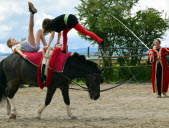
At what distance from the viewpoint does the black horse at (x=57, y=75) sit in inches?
307

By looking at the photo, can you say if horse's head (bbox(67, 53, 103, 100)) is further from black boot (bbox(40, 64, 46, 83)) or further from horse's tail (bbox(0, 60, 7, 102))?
horse's tail (bbox(0, 60, 7, 102))

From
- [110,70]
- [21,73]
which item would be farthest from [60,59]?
[110,70]

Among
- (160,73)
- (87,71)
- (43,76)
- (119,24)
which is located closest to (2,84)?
(43,76)

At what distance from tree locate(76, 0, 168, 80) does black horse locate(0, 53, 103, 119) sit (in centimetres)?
1269

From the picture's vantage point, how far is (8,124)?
7340 millimetres

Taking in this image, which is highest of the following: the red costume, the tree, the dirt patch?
the tree

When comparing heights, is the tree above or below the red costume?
above

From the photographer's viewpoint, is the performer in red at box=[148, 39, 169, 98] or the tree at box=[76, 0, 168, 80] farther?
the tree at box=[76, 0, 168, 80]

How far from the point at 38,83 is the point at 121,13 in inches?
575

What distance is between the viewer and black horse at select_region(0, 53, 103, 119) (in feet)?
25.6

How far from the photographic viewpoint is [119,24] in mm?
21141

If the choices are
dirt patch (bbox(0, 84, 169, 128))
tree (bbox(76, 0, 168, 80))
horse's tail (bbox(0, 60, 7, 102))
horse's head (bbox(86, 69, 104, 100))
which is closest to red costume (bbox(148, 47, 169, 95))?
dirt patch (bbox(0, 84, 169, 128))

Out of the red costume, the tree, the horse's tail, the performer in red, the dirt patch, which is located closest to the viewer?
the dirt patch

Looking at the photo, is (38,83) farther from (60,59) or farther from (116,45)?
(116,45)
